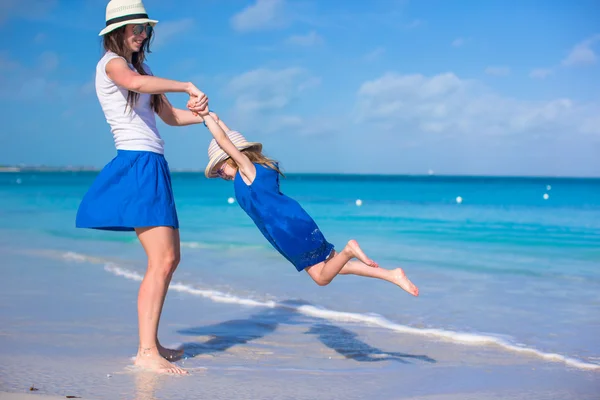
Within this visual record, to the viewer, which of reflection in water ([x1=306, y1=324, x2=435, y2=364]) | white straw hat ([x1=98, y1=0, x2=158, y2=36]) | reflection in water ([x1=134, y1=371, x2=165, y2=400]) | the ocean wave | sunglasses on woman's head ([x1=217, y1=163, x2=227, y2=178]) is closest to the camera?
reflection in water ([x1=134, y1=371, x2=165, y2=400])

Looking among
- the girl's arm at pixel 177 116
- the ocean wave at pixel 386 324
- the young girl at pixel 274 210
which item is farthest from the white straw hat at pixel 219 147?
the ocean wave at pixel 386 324

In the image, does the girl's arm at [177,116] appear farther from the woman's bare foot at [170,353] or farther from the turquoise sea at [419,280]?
the turquoise sea at [419,280]

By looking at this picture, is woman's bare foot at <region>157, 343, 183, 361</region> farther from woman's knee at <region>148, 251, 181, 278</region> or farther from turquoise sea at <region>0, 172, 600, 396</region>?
turquoise sea at <region>0, 172, 600, 396</region>

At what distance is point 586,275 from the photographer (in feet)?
29.3

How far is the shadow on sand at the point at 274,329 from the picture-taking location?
4.56 metres

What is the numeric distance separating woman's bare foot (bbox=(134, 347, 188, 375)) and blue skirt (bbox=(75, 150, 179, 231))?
74 cm

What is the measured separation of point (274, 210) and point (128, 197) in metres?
0.85

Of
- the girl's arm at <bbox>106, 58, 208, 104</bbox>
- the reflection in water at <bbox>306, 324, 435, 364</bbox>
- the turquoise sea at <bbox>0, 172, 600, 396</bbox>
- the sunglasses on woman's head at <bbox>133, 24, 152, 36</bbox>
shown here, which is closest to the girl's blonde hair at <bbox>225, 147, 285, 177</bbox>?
the girl's arm at <bbox>106, 58, 208, 104</bbox>

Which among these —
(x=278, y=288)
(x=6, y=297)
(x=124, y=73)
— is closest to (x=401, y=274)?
(x=124, y=73)

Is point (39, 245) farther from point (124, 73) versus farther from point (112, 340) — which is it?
point (124, 73)

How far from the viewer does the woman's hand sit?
12.4 ft

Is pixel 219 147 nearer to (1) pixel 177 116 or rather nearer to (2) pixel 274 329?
(1) pixel 177 116

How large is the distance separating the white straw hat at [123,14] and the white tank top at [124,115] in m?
0.17

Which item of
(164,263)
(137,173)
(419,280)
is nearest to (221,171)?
(137,173)
